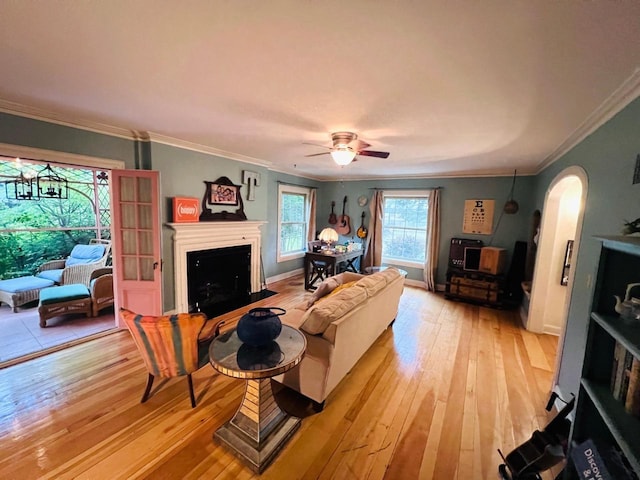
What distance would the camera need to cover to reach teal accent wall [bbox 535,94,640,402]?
64.3 inches

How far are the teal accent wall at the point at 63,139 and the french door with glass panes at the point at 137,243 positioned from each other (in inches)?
12.8

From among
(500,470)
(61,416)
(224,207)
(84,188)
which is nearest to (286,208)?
(224,207)

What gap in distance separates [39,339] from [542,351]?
596cm

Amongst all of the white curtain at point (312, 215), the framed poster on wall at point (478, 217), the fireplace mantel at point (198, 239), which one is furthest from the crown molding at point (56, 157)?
the framed poster on wall at point (478, 217)

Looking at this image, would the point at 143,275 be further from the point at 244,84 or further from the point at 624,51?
the point at 624,51

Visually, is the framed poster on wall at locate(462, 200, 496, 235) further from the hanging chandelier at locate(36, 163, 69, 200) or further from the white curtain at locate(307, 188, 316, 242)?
the hanging chandelier at locate(36, 163, 69, 200)

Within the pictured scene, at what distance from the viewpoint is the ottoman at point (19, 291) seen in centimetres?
388

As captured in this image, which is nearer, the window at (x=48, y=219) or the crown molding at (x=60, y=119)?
the crown molding at (x=60, y=119)

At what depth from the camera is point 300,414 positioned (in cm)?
213

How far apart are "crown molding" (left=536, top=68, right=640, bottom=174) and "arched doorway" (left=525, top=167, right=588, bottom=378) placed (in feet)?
2.60

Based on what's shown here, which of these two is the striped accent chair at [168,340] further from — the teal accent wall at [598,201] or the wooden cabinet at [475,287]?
the wooden cabinet at [475,287]

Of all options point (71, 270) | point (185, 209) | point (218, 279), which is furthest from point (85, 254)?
point (185, 209)

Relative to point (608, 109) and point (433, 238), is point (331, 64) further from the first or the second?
point (433, 238)

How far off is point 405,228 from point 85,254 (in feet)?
21.1
